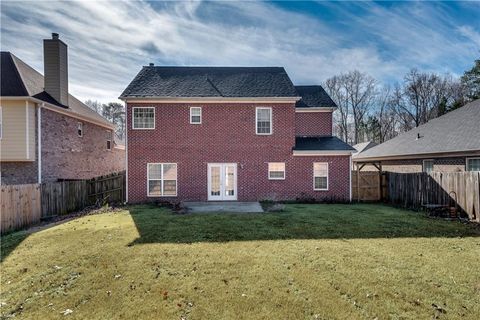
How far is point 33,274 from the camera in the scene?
5773 mm

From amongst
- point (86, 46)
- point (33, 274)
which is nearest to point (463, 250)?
point (33, 274)

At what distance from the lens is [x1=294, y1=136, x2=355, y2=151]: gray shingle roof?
1508 centimetres

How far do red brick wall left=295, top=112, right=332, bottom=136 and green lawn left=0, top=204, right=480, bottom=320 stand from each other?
29.0 ft

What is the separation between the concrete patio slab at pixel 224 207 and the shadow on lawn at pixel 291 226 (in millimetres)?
1030

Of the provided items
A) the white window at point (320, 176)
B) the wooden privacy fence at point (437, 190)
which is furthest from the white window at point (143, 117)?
the wooden privacy fence at point (437, 190)

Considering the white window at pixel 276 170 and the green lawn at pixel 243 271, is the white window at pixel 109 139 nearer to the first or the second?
the green lawn at pixel 243 271

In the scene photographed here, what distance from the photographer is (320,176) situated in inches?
599

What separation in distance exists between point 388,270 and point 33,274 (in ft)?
24.4

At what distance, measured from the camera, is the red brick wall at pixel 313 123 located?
57.1ft

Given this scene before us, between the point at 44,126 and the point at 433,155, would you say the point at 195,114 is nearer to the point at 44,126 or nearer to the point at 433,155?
the point at 44,126

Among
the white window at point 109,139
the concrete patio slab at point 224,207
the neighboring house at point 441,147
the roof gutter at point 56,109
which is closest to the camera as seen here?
the concrete patio slab at point 224,207

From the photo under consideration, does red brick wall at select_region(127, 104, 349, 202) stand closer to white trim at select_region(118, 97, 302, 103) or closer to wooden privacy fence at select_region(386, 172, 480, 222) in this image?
white trim at select_region(118, 97, 302, 103)

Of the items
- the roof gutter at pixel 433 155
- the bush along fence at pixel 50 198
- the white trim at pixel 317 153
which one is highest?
the white trim at pixel 317 153

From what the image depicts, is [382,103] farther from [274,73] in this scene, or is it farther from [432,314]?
[432,314]
